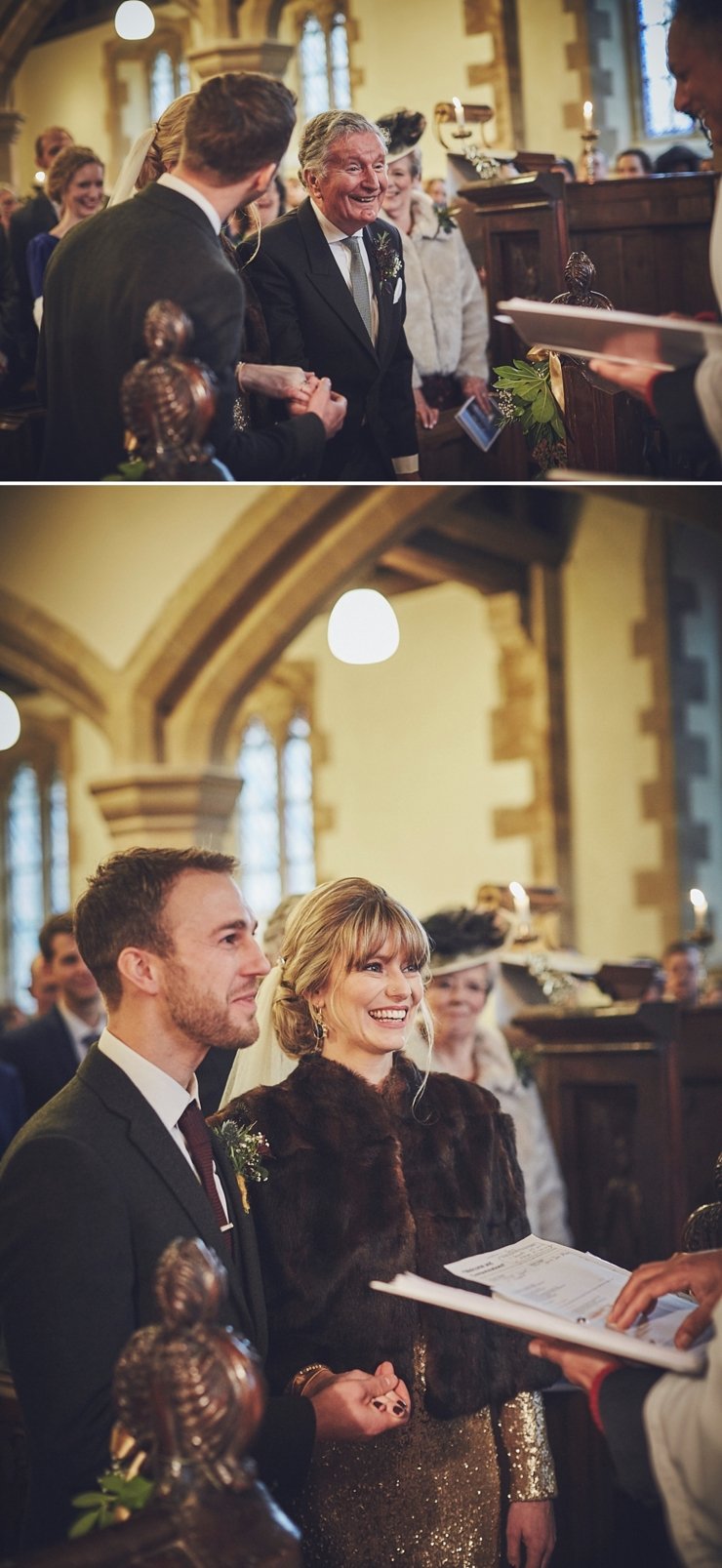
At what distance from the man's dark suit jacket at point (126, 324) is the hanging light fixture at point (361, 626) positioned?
5.04ft

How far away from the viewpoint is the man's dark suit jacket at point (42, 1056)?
4.87 m

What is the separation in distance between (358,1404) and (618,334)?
1641mm

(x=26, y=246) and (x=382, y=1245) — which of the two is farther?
(x=26, y=246)

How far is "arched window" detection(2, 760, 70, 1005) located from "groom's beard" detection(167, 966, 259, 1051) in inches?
485

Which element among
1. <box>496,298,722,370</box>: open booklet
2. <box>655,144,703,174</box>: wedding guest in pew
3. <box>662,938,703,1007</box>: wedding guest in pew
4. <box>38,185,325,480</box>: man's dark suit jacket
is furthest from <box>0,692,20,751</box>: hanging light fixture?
<box>655,144,703,174</box>: wedding guest in pew

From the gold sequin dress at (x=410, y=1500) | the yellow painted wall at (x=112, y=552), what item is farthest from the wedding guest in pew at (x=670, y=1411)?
the yellow painted wall at (x=112, y=552)

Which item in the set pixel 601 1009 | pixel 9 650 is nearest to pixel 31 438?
pixel 601 1009

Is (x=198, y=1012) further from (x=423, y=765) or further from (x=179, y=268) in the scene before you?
(x=423, y=765)

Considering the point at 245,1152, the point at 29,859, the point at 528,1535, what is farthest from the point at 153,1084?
the point at 29,859

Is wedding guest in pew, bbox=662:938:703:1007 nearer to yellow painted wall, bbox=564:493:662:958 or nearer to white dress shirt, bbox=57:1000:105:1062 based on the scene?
yellow painted wall, bbox=564:493:662:958

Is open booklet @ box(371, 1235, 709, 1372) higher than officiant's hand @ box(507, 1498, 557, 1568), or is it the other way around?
open booklet @ box(371, 1235, 709, 1372)

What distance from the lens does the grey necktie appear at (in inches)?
146

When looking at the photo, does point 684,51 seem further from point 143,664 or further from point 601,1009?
point 143,664

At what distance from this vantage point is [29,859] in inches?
590
